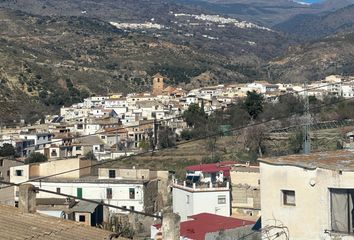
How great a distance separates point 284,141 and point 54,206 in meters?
22.6

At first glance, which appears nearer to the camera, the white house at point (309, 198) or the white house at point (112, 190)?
the white house at point (309, 198)

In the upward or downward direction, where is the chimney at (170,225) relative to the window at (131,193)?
upward

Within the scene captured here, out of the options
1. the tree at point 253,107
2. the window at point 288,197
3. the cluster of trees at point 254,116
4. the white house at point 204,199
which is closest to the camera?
the window at point 288,197

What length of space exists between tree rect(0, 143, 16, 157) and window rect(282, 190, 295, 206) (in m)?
40.4

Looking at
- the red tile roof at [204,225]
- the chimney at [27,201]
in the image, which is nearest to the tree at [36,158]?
the red tile roof at [204,225]

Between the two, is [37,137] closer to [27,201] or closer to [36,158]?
[36,158]

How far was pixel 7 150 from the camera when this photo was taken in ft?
156

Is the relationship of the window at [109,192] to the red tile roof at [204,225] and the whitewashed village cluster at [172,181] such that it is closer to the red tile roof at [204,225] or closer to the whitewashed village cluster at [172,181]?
the whitewashed village cluster at [172,181]

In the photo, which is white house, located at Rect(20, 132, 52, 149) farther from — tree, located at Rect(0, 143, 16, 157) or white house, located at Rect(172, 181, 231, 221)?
white house, located at Rect(172, 181, 231, 221)

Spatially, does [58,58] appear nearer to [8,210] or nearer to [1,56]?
[1,56]

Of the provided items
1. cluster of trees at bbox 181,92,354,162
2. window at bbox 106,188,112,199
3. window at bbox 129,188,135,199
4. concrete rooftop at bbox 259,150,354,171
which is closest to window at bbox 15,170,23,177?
window at bbox 106,188,112,199

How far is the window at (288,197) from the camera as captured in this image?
733 cm

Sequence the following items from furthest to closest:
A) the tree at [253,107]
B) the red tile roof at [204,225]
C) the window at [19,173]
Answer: the tree at [253,107]
the window at [19,173]
the red tile roof at [204,225]

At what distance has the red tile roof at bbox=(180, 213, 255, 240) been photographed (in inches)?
669
